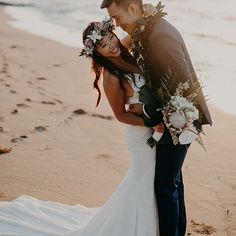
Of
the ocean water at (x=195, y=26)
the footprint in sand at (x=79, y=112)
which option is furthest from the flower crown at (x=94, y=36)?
the ocean water at (x=195, y=26)

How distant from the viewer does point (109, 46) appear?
153 inches

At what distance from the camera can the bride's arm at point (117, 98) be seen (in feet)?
12.6

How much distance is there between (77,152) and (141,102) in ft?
8.57

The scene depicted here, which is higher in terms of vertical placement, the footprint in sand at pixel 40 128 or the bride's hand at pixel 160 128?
the bride's hand at pixel 160 128

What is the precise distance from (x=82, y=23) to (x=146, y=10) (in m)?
9.65

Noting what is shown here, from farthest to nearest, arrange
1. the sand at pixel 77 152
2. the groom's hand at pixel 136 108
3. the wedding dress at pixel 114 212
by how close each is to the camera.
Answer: the sand at pixel 77 152
the wedding dress at pixel 114 212
the groom's hand at pixel 136 108

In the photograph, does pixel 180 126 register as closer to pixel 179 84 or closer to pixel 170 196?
pixel 179 84

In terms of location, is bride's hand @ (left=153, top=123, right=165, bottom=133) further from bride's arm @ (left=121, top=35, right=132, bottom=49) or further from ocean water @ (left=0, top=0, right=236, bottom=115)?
ocean water @ (left=0, top=0, right=236, bottom=115)

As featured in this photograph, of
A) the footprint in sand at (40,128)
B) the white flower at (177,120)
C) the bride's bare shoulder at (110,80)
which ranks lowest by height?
the footprint in sand at (40,128)

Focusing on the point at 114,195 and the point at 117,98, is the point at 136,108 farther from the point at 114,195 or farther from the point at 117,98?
the point at 114,195

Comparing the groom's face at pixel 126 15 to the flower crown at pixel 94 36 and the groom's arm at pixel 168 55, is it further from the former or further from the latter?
the groom's arm at pixel 168 55

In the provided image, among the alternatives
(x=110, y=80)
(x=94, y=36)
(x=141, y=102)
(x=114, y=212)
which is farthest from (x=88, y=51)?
(x=114, y=212)

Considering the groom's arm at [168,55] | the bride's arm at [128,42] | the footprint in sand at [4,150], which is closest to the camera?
the groom's arm at [168,55]

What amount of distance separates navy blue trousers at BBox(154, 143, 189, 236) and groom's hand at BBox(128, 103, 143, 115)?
299 mm
